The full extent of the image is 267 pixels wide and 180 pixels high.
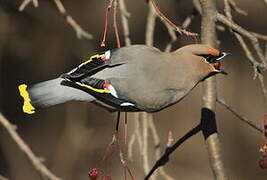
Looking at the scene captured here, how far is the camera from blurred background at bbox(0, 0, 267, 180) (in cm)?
635

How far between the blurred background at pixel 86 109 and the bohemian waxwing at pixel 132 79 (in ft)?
10.6

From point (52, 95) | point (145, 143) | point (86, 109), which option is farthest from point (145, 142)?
point (86, 109)

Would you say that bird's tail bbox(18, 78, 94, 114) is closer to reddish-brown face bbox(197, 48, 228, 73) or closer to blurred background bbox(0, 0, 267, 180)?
reddish-brown face bbox(197, 48, 228, 73)

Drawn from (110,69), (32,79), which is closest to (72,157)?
(32,79)

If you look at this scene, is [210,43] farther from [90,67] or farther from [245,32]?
[90,67]

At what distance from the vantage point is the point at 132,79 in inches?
108

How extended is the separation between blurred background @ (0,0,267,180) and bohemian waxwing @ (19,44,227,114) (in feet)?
10.6

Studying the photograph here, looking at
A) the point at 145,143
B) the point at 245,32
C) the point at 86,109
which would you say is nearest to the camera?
the point at 245,32

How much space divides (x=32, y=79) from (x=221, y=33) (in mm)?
2248

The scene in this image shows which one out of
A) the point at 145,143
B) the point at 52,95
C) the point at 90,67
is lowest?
the point at 145,143

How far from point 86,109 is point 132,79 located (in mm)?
3760

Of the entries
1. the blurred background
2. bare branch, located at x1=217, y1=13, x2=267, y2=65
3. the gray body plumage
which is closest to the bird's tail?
the gray body plumage

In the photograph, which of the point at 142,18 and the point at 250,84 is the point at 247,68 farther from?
the point at 142,18

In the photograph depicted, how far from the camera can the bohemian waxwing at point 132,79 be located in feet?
8.92
